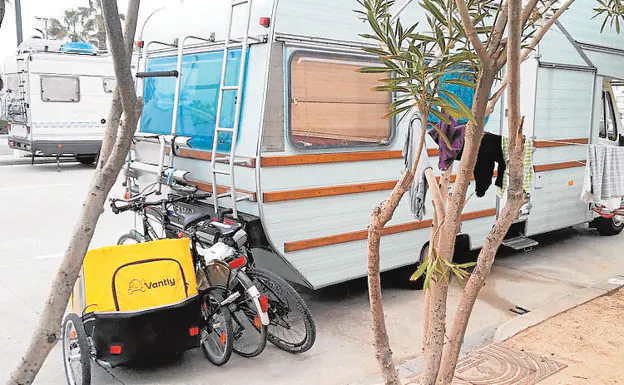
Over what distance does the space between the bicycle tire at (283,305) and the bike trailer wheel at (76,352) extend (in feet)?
4.19

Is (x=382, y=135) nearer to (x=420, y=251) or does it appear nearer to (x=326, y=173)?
(x=326, y=173)

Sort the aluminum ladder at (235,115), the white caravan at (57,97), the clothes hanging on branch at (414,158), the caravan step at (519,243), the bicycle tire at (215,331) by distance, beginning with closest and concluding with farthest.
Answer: the clothes hanging on branch at (414,158), the bicycle tire at (215,331), the aluminum ladder at (235,115), the caravan step at (519,243), the white caravan at (57,97)

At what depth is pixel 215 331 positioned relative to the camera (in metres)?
4.49

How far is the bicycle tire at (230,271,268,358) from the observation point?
4465mm

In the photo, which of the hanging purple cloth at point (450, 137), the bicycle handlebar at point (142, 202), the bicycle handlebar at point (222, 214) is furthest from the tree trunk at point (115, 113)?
the bicycle handlebar at point (142, 202)

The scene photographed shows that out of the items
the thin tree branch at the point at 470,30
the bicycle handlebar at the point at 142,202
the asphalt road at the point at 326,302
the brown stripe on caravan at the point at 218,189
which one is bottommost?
the asphalt road at the point at 326,302

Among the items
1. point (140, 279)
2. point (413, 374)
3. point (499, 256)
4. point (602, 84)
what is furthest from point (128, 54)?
point (602, 84)

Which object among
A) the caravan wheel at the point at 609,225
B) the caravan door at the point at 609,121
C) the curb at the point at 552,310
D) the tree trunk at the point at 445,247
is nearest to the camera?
the tree trunk at the point at 445,247

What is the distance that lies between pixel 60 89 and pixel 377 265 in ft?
45.2

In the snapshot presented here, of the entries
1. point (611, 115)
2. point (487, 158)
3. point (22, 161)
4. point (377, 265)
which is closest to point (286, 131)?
point (487, 158)

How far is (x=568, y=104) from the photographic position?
737cm

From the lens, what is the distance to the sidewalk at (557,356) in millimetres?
4059

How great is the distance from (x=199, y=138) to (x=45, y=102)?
1030 centimetres

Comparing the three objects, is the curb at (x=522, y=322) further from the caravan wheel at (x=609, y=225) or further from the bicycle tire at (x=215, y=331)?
the caravan wheel at (x=609, y=225)
